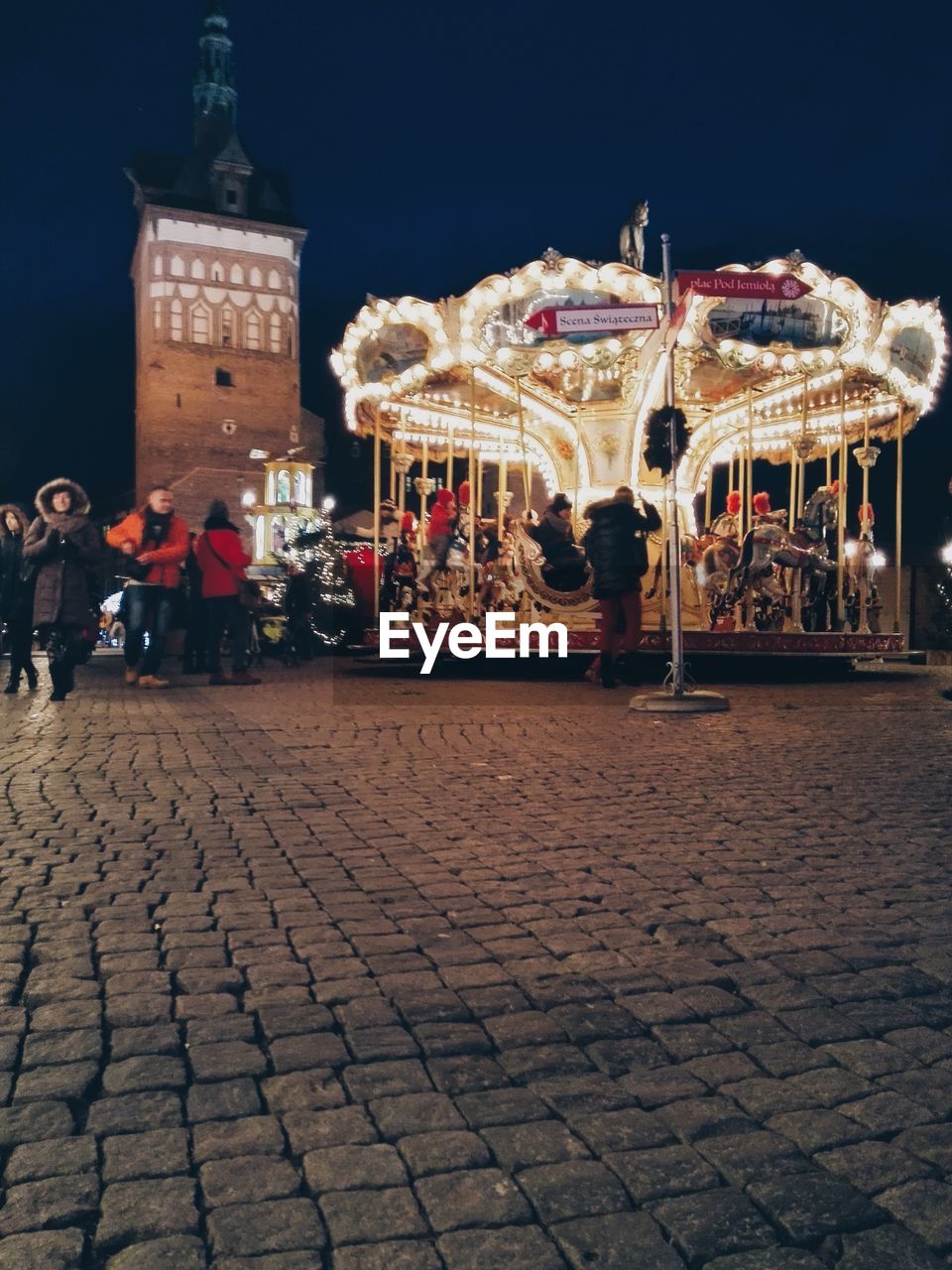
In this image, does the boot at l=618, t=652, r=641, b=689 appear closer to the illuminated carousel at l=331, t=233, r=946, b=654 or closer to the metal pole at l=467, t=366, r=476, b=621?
the illuminated carousel at l=331, t=233, r=946, b=654

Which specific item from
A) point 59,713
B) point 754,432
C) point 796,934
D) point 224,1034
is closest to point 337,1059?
point 224,1034

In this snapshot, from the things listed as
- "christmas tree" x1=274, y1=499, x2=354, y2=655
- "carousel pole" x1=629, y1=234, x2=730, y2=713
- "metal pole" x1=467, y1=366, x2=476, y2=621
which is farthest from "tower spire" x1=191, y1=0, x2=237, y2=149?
"carousel pole" x1=629, y1=234, x2=730, y2=713

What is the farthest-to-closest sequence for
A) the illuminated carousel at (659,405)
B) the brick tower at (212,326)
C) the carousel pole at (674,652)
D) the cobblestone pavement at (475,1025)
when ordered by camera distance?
1. the brick tower at (212,326)
2. the illuminated carousel at (659,405)
3. the carousel pole at (674,652)
4. the cobblestone pavement at (475,1025)

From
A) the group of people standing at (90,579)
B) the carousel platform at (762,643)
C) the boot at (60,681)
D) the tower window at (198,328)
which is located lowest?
the boot at (60,681)

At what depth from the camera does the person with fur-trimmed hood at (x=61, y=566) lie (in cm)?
983

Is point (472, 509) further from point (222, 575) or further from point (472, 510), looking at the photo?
point (222, 575)

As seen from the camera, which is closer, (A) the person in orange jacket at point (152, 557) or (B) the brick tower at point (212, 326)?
(A) the person in orange jacket at point (152, 557)

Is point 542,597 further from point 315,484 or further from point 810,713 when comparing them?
point 315,484

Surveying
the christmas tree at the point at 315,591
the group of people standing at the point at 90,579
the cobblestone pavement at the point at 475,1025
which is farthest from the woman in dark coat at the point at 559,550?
the cobblestone pavement at the point at 475,1025

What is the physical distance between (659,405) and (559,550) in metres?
2.77

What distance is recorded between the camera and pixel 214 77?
68.3 m

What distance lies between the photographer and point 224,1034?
262 cm

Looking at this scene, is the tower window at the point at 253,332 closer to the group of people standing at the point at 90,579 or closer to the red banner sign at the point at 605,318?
the group of people standing at the point at 90,579
